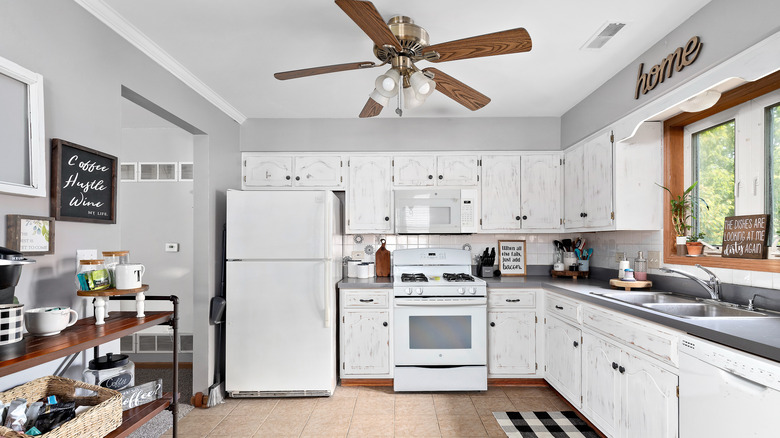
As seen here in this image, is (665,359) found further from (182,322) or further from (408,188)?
(182,322)

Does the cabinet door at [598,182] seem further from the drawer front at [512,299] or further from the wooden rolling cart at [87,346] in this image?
the wooden rolling cart at [87,346]

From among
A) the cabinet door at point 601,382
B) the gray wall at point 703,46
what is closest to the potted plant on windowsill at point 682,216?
the gray wall at point 703,46

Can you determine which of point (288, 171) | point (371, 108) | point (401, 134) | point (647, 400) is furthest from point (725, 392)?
point (288, 171)

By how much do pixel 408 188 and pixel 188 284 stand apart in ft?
7.53

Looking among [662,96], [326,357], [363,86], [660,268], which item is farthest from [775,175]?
[326,357]

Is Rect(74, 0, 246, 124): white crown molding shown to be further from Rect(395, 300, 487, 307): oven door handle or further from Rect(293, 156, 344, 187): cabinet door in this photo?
Rect(395, 300, 487, 307): oven door handle

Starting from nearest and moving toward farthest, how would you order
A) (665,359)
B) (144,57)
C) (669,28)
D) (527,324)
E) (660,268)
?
(665,359) < (669,28) < (144,57) < (660,268) < (527,324)

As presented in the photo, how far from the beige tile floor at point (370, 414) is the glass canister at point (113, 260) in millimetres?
1472

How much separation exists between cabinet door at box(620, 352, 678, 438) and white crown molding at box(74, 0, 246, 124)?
3132 millimetres

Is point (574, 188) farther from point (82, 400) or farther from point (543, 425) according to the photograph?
point (82, 400)

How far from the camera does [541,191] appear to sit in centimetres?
388

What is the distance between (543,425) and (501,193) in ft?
6.44

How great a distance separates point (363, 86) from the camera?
3115 mm

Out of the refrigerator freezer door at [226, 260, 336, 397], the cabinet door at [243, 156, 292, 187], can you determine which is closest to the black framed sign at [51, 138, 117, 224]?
the refrigerator freezer door at [226, 260, 336, 397]
